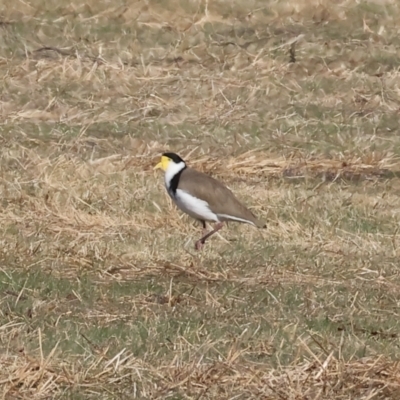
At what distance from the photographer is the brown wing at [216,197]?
364 inches

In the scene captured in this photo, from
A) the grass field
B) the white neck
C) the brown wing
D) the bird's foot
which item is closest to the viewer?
the grass field

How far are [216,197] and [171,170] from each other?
756 millimetres

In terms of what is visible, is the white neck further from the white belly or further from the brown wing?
the white belly

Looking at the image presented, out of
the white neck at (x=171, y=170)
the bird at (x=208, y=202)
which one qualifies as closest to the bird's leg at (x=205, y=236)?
the bird at (x=208, y=202)

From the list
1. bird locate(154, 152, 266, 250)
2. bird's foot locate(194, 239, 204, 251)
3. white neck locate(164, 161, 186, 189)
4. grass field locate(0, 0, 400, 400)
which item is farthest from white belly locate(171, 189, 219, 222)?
bird's foot locate(194, 239, 204, 251)

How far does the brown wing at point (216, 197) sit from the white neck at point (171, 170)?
9.6 inches

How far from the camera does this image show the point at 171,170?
32.9ft

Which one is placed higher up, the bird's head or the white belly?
the white belly

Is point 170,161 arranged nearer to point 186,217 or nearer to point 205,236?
point 186,217

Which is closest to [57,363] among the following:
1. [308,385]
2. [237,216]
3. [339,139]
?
[308,385]

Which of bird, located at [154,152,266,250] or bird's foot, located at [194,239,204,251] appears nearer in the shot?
bird's foot, located at [194,239,204,251]

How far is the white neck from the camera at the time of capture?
32.4 ft

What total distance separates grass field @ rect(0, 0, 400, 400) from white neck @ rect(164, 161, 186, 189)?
27cm

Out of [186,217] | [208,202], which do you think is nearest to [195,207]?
[208,202]
